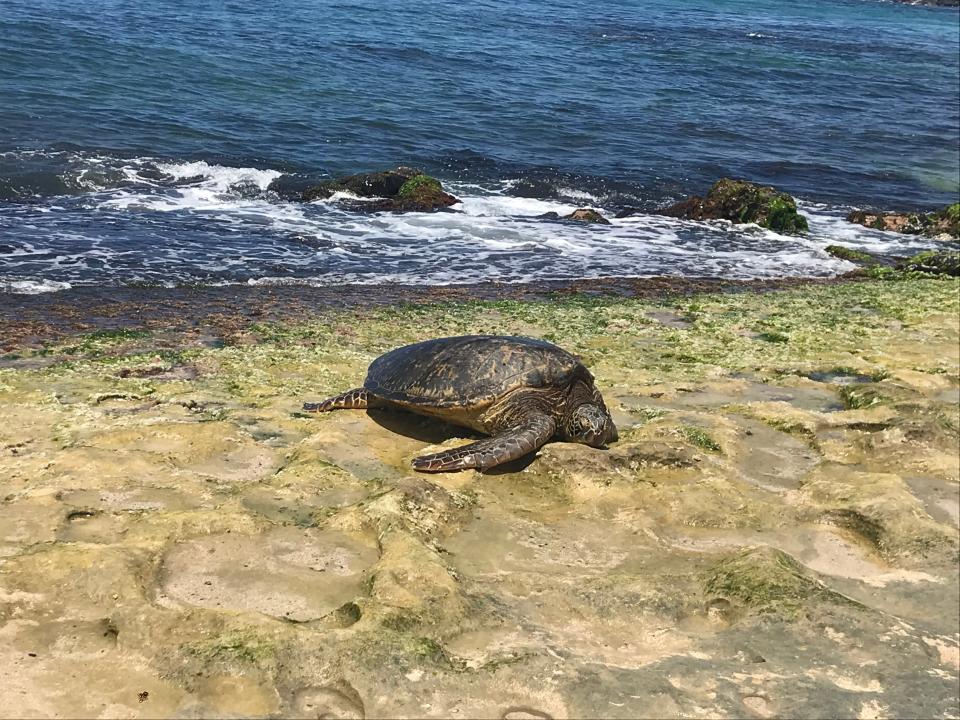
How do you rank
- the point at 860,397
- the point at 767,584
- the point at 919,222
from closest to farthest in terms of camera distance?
the point at 767,584, the point at 860,397, the point at 919,222

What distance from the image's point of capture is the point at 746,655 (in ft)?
13.4

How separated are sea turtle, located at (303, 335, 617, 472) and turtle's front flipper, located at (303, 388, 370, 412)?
0.06 m

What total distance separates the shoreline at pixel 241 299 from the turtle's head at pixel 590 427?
15.8ft

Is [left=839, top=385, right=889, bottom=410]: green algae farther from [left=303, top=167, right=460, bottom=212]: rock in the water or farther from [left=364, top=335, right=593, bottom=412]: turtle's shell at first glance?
→ [left=303, top=167, right=460, bottom=212]: rock in the water

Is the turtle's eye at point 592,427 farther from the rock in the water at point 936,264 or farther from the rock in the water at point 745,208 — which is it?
the rock in the water at point 745,208

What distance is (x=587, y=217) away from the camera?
18.6 m

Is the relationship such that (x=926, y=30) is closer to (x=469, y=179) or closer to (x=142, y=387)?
(x=469, y=179)

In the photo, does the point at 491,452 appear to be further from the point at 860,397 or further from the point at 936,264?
the point at 936,264

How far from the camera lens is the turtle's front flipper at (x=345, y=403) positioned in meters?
6.93

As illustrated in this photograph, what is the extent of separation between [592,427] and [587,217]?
1284 centimetres

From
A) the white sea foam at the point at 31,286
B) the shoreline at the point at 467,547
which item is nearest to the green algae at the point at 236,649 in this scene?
the shoreline at the point at 467,547

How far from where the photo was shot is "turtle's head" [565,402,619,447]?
20.8 feet

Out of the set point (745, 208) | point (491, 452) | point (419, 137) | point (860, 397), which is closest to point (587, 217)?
point (745, 208)

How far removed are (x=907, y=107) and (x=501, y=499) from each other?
35.6 meters
